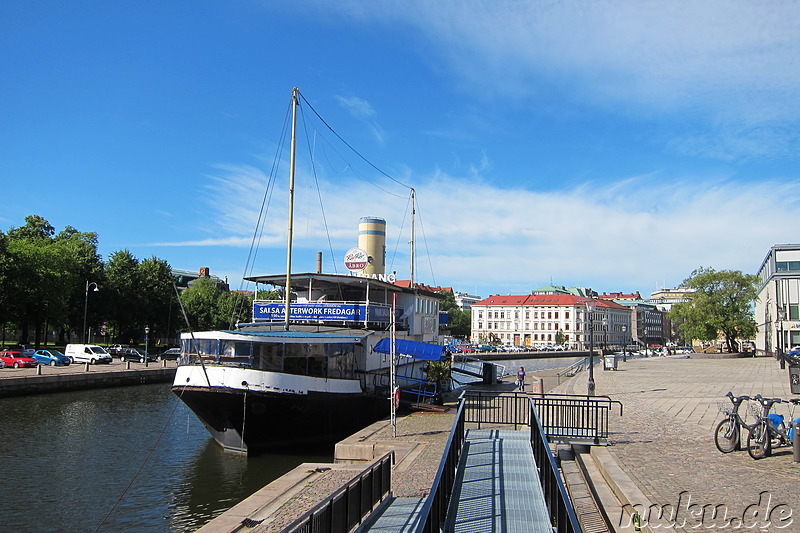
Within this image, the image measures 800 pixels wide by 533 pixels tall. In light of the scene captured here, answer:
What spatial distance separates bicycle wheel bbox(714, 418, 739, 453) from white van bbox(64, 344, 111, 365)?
52497 millimetres

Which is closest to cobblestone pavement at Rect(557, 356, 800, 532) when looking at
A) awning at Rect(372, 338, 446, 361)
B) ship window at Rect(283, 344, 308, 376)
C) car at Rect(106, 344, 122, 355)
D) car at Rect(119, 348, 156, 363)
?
awning at Rect(372, 338, 446, 361)

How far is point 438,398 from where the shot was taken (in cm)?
2733

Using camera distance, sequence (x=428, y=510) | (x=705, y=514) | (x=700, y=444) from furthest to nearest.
→ (x=700, y=444), (x=705, y=514), (x=428, y=510)

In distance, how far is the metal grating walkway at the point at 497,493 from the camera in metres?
7.42

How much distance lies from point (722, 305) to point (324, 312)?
7326 centimetres

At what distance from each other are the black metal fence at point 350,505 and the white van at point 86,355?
5126 centimetres

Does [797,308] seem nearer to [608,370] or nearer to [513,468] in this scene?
[608,370]

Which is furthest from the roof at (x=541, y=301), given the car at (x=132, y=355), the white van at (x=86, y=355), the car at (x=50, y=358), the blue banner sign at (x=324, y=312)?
the blue banner sign at (x=324, y=312)

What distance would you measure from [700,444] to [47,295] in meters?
62.3

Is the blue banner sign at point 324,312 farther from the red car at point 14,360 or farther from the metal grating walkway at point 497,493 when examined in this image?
the red car at point 14,360

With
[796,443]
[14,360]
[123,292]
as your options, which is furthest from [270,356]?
[123,292]

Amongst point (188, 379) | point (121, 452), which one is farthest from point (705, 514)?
point (121, 452)

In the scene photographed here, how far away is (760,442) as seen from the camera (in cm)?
1370

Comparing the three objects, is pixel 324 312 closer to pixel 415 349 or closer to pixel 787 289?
pixel 415 349
